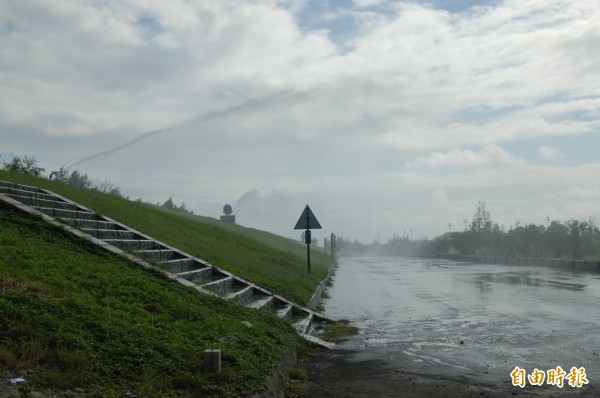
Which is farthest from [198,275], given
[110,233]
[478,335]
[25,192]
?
[478,335]

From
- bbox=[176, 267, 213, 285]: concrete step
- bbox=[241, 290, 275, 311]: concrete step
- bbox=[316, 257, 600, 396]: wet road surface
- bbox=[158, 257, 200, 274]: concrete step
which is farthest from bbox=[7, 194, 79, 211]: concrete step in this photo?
bbox=[316, 257, 600, 396]: wet road surface

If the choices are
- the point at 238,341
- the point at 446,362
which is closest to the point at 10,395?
the point at 238,341

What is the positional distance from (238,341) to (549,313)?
32.6 feet

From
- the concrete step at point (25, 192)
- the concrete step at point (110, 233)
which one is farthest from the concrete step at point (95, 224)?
the concrete step at point (25, 192)

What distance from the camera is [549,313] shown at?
48.3 feet

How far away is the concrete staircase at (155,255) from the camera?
11461mm

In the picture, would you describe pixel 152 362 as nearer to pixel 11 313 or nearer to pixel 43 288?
pixel 11 313

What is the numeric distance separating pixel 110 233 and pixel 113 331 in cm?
747

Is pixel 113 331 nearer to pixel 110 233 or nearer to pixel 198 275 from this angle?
pixel 198 275

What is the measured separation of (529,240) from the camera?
67.1m

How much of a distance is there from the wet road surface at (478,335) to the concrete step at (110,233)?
5249mm

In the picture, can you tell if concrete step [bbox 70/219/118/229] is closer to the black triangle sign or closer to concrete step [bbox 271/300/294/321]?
concrete step [bbox 271/300/294/321]

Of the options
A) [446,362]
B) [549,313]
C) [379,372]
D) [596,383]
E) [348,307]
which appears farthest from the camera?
[348,307]

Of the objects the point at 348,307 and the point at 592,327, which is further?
the point at 348,307
